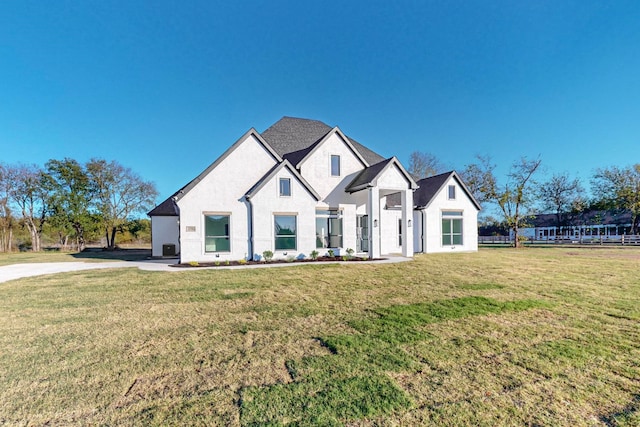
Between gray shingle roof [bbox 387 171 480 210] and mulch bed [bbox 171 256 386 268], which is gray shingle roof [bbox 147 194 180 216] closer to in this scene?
mulch bed [bbox 171 256 386 268]

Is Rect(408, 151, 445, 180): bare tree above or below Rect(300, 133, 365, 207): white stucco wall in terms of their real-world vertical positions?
above

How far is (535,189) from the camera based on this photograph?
3594 centimetres

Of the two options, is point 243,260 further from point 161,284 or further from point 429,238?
point 429,238

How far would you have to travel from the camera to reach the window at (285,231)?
16.6m

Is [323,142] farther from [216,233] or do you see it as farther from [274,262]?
[216,233]

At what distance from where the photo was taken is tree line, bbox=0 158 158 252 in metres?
30.2

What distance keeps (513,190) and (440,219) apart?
14.8m

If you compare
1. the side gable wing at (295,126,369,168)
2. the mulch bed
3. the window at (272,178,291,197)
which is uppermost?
the side gable wing at (295,126,369,168)

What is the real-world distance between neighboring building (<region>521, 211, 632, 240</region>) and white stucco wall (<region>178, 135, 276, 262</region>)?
4421cm

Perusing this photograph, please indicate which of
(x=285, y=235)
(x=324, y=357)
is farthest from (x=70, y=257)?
(x=324, y=357)

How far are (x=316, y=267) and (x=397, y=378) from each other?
400 inches

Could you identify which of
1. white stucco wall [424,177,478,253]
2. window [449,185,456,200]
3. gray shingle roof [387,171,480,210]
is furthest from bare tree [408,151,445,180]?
window [449,185,456,200]

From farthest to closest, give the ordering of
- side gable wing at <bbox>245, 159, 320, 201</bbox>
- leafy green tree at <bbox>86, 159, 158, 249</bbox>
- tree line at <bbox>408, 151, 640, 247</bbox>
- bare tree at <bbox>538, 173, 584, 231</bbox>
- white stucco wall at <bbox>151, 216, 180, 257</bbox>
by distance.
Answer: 1. bare tree at <bbox>538, 173, 584, 231</bbox>
2. leafy green tree at <bbox>86, 159, 158, 249</bbox>
3. tree line at <bbox>408, 151, 640, 247</bbox>
4. white stucco wall at <bbox>151, 216, 180, 257</bbox>
5. side gable wing at <bbox>245, 159, 320, 201</bbox>

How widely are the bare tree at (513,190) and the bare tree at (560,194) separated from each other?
782 inches
